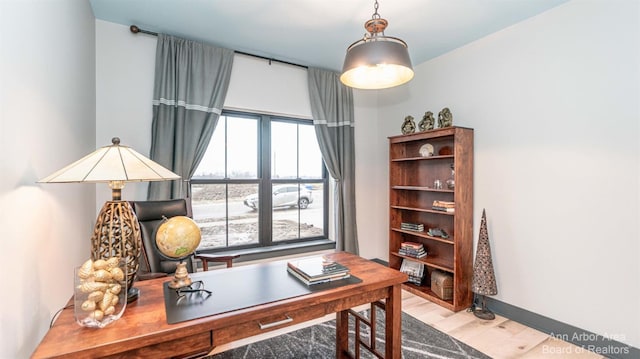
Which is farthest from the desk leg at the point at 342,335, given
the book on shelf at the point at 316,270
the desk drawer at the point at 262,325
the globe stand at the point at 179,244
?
the globe stand at the point at 179,244

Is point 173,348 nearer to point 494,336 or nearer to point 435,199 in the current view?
point 494,336

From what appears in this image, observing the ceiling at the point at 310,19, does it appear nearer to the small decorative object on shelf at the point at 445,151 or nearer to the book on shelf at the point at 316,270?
the small decorative object on shelf at the point at 445,151

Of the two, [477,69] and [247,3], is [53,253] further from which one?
[477,69]

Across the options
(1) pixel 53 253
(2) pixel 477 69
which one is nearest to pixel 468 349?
(2) pixel 477 69

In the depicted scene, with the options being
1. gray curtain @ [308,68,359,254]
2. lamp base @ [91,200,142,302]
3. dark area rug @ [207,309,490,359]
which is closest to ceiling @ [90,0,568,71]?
gray curtain @ [308,68,359,254]

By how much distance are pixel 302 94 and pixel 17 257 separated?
295 centimetres

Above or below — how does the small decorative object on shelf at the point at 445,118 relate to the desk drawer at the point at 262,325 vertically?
above

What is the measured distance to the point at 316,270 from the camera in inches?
63.6

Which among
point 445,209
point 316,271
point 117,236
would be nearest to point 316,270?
point 316,271

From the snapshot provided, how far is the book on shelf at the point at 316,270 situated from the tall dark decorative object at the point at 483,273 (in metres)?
1.74

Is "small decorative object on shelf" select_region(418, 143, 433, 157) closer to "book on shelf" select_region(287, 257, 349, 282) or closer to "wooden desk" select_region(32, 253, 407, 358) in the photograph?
"wooden desk" select_region(32, 253, 407, 358)

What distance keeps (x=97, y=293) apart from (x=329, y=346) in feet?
5.69

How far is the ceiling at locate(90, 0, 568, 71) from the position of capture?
2.34 metres

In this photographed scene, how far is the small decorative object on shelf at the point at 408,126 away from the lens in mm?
3418
